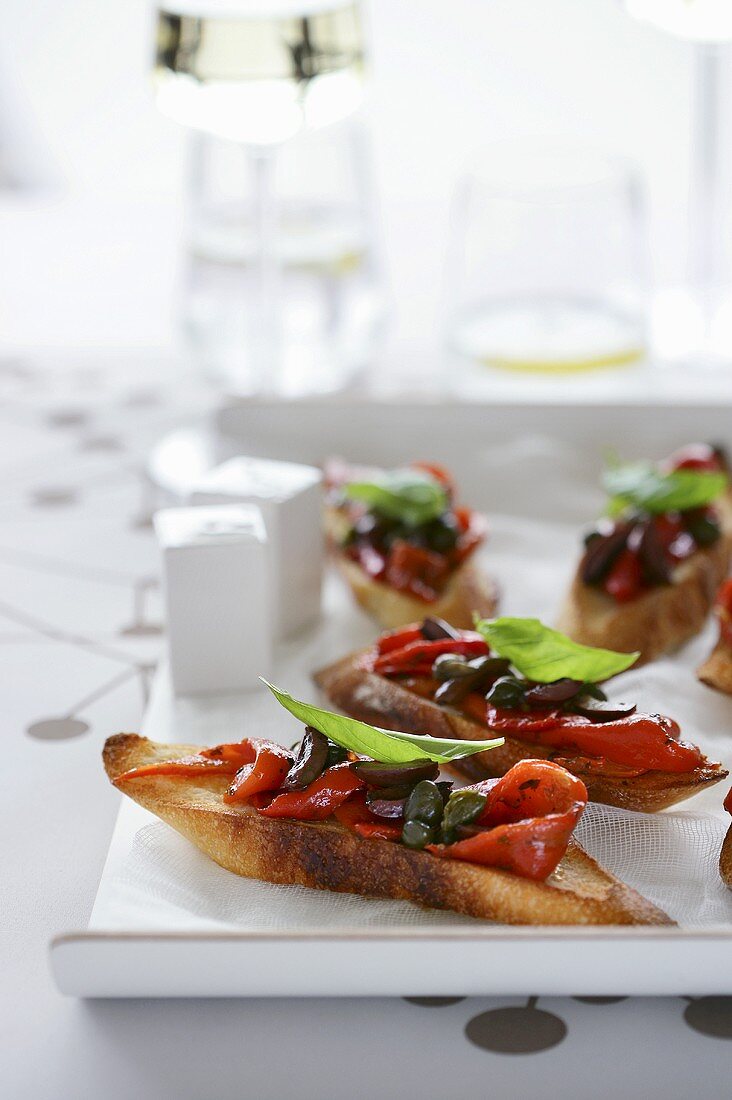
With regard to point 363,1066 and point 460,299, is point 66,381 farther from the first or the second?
point 363,1066

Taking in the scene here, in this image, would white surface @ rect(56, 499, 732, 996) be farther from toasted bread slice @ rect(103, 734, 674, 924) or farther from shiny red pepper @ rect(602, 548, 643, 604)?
shiny red pepper @ rect(602, 548, 643, 604)

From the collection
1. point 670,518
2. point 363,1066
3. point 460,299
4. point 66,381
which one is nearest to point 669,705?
point 670,518

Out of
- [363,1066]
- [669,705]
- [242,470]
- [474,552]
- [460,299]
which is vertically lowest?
[363,1066]

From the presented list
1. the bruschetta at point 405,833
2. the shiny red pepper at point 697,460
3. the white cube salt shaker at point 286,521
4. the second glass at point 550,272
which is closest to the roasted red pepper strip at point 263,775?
the bruschetta at point 405,833

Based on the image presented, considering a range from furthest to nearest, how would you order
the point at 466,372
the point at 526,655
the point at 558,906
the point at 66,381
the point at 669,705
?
the point at 66,381 → the point at 466,372 → the point at 669,705 → the point at 526,655 → the point at 558,906

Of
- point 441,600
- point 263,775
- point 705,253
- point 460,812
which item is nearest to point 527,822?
point 460,812

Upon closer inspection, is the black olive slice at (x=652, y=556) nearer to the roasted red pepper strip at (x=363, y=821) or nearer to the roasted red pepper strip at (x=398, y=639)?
the roasted red pepper strip at (x=398, y=639)

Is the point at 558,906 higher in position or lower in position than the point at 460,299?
lower
